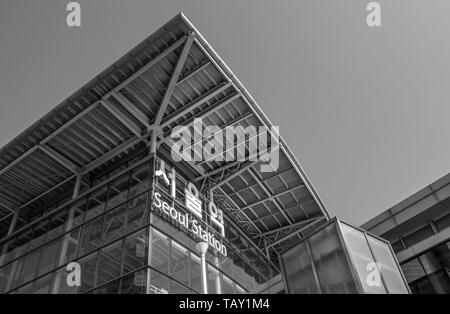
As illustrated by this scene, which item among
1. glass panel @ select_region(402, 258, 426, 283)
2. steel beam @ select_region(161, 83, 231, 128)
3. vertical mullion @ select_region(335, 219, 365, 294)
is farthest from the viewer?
steel beam @ select_region(161, 83, 231, 128)

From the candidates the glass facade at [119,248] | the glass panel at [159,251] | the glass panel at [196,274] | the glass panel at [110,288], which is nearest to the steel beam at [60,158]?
the glass facade at [119,248]

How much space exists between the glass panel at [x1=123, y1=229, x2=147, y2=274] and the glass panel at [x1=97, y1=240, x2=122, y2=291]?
387 millimetres

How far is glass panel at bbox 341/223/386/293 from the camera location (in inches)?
455

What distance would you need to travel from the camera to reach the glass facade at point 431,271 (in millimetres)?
12586

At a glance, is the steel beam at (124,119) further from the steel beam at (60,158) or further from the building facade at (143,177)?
the steel beam at (60,158)

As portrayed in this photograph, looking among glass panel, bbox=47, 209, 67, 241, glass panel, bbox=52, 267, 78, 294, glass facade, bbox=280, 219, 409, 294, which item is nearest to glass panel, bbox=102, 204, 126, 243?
glass panel, bbox=52, 267, 78, 294

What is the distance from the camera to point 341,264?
472 inches

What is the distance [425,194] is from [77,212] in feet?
56.7

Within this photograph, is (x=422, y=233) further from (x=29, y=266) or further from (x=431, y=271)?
(x=29, y=266)

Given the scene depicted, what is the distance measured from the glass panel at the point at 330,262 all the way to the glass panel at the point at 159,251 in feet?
24.0

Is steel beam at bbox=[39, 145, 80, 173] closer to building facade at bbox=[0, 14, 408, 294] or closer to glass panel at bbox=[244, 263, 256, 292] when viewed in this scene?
building facade at bbox=[0, 14, 408, 294]

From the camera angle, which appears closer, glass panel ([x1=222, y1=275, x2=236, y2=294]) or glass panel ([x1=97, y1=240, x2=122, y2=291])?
glass panel ([x1=97, y1=240, x2=122, y2=291])

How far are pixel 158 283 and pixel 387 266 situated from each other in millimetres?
8988
